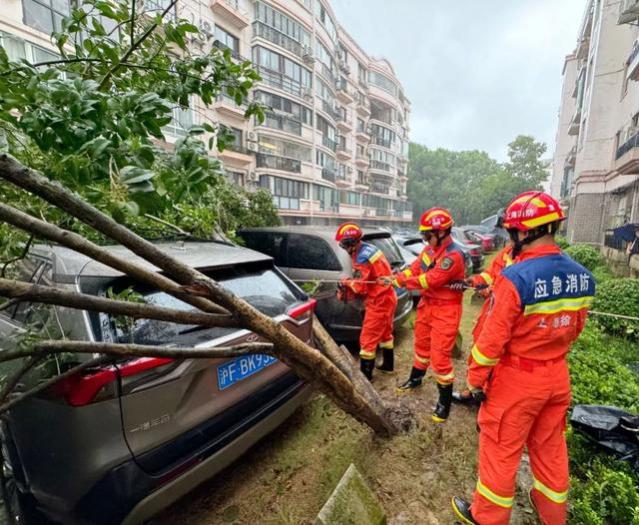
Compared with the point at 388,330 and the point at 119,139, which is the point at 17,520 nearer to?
the point at 119,139

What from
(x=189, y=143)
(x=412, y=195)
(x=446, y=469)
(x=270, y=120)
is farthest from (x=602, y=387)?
(x=412, y=195)

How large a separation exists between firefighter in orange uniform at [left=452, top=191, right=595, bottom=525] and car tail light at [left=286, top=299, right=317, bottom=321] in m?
1.31

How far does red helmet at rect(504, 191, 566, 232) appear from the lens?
6.40ft

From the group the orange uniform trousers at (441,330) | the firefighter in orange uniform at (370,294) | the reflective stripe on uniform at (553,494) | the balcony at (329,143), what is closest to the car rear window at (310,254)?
the firefighter in orange uniform at (370,294)

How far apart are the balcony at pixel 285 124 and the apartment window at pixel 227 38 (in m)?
4.11

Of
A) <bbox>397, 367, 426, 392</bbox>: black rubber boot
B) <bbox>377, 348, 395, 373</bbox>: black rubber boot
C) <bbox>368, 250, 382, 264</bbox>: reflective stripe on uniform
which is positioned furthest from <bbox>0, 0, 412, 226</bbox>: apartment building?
<bbox>397, 367, 426, 392</bbox>: black rubber boot

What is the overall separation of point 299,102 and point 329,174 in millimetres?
6607

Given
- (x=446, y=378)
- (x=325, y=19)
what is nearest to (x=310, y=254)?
(x=446, y=378)

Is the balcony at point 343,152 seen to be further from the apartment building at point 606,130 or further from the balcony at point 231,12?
the apartment building at point 606,130

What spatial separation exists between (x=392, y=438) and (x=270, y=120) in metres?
21.9

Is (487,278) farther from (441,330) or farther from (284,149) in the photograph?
(284,149)

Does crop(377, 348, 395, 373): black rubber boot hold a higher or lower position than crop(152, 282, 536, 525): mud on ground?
higher

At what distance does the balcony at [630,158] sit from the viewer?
10.1m

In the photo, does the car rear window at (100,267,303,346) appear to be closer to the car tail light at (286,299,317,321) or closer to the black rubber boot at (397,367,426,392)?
the car tail light at (286,299,317,321)
